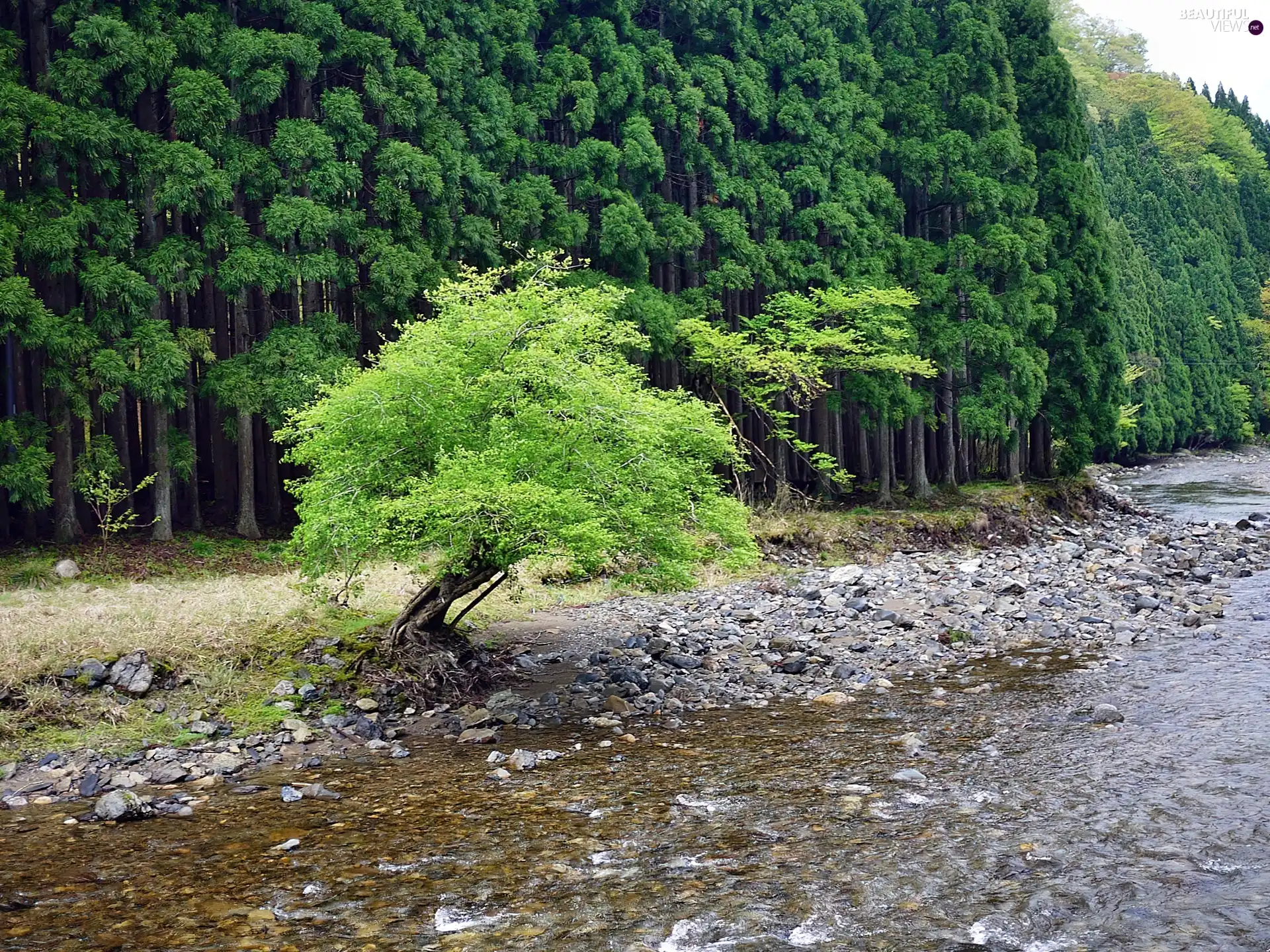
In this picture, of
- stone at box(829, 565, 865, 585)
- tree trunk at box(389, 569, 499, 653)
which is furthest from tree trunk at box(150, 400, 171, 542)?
stone at box(829, 565, 865, 585)

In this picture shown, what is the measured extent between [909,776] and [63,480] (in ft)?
49.1

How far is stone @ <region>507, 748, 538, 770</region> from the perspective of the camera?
9.30 m

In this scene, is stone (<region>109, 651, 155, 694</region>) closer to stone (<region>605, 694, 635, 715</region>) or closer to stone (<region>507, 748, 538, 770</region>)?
stone (<region>507, 748, 538, 770</region>)

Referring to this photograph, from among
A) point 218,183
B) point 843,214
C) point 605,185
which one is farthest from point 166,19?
point 843,214

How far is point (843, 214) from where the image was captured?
2695 centimetres

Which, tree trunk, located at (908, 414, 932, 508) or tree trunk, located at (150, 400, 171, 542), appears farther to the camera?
tree trunk, located at (908, 414, 932, 508)

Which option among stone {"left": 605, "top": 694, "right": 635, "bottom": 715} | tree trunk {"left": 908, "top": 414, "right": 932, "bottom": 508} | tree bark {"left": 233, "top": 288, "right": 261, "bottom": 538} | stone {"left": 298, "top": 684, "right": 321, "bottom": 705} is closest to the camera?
stone {"left": 298, "top": 684, "right": 321, "bottom": 705}

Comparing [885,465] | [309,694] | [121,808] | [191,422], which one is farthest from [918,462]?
[121,808]

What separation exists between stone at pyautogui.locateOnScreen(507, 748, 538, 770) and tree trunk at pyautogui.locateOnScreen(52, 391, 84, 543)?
11.6 meters

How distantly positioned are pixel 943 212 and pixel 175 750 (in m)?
25.8

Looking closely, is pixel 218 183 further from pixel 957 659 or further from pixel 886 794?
pixel 886 794

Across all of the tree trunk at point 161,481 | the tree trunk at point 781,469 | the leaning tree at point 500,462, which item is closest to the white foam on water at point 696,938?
the leaning tree at point 500,462

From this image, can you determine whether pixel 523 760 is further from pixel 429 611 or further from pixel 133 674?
pixel 133 674

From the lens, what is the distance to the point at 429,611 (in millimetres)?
11664
